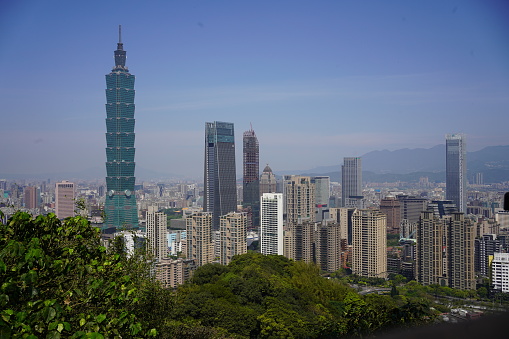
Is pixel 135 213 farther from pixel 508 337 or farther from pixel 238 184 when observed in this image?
pixel 508 337

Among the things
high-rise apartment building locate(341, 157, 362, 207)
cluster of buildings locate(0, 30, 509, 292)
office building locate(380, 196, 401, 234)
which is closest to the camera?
cluster of buildings locate(0, 30, 509, 292)

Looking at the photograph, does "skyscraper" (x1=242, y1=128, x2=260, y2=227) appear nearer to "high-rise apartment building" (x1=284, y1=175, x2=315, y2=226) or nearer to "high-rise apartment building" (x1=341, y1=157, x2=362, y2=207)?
"high-rise apartment building" (x1=341, y1=157, x2=362, y2=207)

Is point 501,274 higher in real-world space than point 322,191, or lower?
lower

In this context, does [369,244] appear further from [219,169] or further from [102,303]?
[219,169]

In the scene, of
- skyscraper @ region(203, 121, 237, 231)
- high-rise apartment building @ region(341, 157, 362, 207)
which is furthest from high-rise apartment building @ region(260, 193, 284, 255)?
high-rise apartment building @ region(341, 157, 362, 207)

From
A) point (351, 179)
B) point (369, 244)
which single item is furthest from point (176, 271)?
point (351, 179)

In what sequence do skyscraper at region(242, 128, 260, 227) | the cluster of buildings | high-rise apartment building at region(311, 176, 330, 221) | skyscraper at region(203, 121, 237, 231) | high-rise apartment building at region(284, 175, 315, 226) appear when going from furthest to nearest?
skyscraper at region(242, 128, 260, 227) → skyscraper at region(203, 121, 237, 231) → high-rise apartment building at region(311, 176, 330, 221) → high-rise apartment building at region(284, 175, 315, 226) → the cluster of buildings

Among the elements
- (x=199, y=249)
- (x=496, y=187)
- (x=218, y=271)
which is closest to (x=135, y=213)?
(x=199, y=249)
